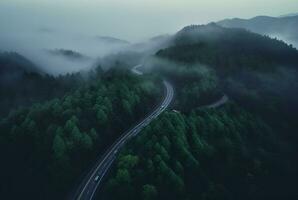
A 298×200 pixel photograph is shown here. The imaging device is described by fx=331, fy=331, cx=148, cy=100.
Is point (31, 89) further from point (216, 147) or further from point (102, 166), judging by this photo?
point (216, 147)

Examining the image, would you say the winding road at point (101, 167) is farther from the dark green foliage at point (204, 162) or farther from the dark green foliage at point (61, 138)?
the dark green foliage at point (204, 162)

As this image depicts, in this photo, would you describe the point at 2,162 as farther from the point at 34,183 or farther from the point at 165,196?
the point at 165,196

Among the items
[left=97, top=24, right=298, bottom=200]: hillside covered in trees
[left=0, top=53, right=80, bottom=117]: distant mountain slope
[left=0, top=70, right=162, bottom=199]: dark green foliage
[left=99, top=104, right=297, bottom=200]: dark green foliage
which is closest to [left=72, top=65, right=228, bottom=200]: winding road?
[left=0, top=70, right=162, bottom=199]: dark green foliage

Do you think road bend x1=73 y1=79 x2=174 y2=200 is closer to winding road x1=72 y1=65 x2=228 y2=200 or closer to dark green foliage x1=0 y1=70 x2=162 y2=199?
winding road x1=72 y1=65 x2=228 y2=200

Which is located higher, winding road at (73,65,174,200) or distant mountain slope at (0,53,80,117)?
distant mountain slope at (0,53,80,117)

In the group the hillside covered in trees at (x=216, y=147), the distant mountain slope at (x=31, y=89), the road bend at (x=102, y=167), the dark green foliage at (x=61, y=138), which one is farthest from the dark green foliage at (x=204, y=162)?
the distant mountain slope at (x=31, y=89)

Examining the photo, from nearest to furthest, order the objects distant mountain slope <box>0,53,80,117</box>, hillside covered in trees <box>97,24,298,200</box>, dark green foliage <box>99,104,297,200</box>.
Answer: dark green foliage <box>99,104,297,200</box>, hillside covered in trees <box>97,24,298,200</box>, distant mountain slope <box>0,53,80,117</box>
